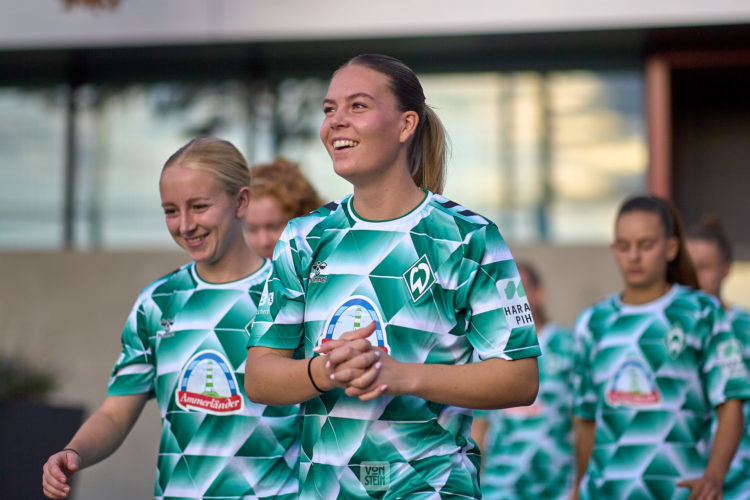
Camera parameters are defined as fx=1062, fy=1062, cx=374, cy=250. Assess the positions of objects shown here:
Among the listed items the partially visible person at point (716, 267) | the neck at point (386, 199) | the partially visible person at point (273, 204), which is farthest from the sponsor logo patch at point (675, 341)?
the neck at point (386, 199)

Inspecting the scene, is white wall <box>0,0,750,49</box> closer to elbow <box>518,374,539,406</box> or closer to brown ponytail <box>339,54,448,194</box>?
brown ponytail <box>339,54,448,194</box>

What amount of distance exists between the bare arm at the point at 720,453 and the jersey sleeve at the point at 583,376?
618 millimetres

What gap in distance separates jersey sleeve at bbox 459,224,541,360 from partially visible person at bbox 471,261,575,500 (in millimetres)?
4087

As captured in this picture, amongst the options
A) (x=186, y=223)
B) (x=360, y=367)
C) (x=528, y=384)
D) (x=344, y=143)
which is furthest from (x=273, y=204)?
(x=360, y=367)

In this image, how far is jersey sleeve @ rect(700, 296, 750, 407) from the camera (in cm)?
471

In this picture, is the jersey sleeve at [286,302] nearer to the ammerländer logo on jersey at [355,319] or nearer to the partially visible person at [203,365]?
the ammerländer logo on jersey at [355,319]

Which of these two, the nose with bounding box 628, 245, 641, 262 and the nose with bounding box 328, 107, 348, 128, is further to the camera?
the nose with bounding box 628, 245, 641, 262

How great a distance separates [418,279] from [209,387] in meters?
1.03

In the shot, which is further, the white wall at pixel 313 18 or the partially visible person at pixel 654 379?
the white wall at pixel 313 18

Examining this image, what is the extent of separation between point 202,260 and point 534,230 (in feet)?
26.1

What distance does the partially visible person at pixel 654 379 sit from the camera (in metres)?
4.79

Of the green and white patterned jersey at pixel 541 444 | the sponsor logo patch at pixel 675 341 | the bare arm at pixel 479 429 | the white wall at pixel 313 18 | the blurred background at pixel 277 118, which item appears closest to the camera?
the sponsor logo patch at pixel 675 341

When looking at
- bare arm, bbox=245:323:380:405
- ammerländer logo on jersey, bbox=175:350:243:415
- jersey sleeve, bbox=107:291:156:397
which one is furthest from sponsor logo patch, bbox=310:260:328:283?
jersey sleeve, bbox=107:291:156:397

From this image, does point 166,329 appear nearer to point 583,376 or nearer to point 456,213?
point 456,213
